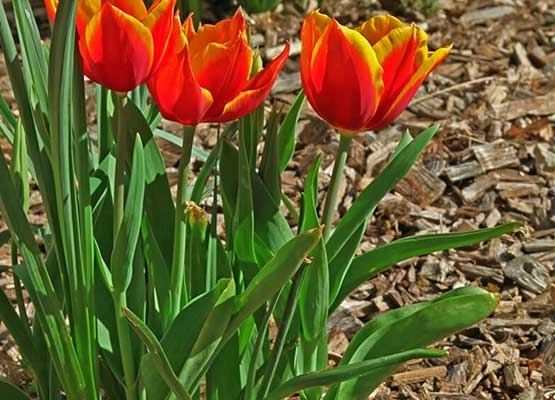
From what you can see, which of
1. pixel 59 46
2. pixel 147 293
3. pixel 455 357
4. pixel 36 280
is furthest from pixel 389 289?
pixel 59 46

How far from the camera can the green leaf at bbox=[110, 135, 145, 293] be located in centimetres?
129

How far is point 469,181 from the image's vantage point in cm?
270

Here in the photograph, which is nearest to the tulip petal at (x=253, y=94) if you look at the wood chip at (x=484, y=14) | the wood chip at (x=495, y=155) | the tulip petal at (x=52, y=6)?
the tulip petal at (x=52, y=6)

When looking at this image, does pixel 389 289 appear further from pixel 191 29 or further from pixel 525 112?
pixel 191 29

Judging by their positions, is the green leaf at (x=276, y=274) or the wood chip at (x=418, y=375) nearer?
the green leaf at (x=276, y=274)

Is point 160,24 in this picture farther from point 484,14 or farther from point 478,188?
point 484,14

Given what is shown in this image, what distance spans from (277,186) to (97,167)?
291 mm

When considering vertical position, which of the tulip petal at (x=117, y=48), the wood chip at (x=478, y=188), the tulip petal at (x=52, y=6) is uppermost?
the tulip petal at (x=52, y=6)

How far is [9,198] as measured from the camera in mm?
1304

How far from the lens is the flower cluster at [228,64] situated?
1.13 meters

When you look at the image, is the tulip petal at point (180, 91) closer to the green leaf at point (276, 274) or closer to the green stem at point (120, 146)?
the green stem at point (120, 146)

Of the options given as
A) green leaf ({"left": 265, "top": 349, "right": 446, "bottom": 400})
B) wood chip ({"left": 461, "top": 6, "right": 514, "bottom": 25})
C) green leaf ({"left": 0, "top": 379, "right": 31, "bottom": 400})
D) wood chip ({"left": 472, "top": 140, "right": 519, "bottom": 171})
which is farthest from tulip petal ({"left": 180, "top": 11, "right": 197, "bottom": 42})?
wood chip ({"left": 461, "top": 6, "right": 514, "bottom": 25})

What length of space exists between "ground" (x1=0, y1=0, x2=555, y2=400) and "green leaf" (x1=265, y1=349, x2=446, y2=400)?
665 mm

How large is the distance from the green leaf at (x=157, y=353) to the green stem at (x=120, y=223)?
0.15ft
